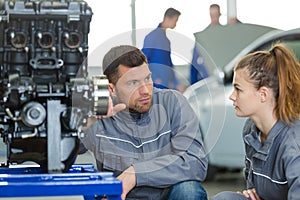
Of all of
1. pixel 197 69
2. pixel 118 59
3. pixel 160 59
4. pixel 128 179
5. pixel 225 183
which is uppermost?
pixel 118 59

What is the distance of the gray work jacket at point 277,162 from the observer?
6.93ft

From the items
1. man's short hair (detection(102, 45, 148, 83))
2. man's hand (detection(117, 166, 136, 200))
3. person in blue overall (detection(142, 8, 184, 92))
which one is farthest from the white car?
man's hand (detection(117, 166, 136, 200))

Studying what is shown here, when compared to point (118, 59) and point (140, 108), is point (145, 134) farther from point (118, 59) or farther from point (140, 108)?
point (118, 59)

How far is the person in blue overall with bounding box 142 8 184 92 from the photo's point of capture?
3.02 metres

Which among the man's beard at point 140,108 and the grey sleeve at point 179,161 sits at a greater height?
the man's beard at point 140,108

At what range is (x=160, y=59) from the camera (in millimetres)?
3594

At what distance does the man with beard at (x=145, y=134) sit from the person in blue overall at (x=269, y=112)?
21 centimetres

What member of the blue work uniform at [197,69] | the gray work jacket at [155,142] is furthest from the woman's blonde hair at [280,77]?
the blue work uniform at [197,69]

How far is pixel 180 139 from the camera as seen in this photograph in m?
2.29

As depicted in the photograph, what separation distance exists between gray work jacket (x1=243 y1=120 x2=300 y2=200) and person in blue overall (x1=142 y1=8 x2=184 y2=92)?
2.28 feet

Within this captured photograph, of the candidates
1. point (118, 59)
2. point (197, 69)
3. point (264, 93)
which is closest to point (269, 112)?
point (264, 93)

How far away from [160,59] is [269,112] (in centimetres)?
135

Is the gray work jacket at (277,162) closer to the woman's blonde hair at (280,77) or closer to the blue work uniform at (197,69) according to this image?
the woman's blonde hair at (280,77)

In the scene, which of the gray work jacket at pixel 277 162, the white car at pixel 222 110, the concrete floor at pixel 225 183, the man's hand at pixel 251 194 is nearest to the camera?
the gray work jacket at pixel 277 162
